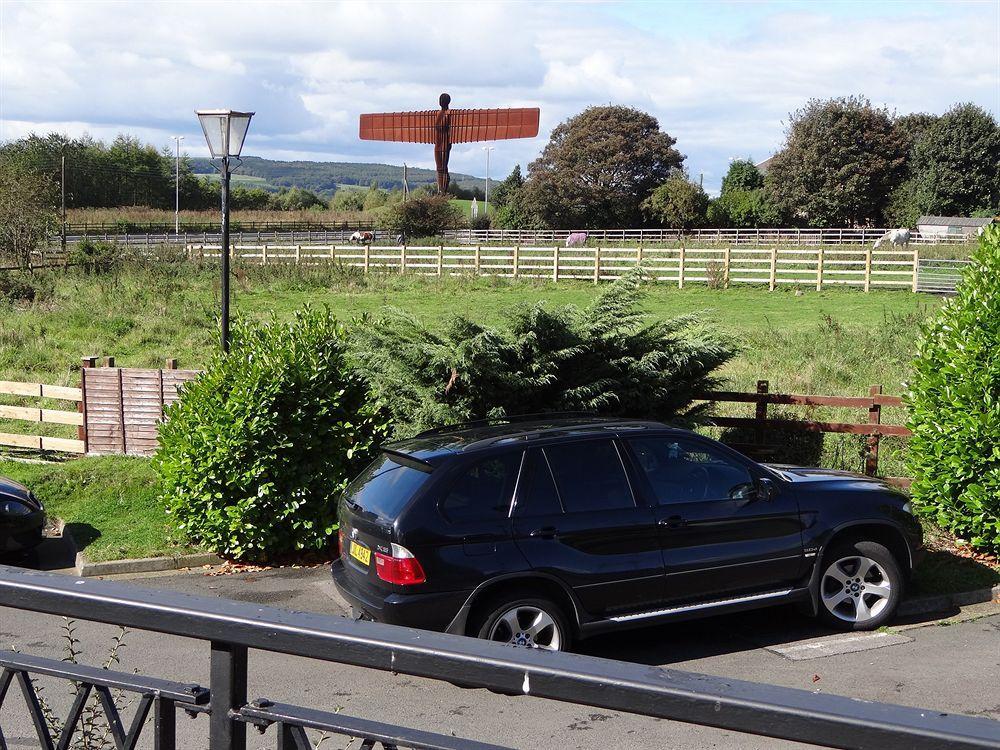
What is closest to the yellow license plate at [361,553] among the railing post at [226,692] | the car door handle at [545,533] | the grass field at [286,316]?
the car door handle at [545,533]

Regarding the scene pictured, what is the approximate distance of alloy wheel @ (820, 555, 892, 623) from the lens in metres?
8.89

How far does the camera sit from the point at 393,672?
6.63 ft

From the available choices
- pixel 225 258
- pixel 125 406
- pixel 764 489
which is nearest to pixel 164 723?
pixel 764 489

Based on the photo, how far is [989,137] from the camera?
6419cm

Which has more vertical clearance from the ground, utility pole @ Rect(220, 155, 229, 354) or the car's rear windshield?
utility pole @ Rect(220, 155, 229, 354)

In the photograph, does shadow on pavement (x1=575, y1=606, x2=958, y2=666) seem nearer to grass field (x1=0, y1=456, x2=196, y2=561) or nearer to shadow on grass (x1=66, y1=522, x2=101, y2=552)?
grass field (x1=0, y1=456, x2=196, y2=561)

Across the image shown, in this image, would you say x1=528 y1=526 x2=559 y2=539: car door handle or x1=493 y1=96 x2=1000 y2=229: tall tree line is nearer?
x1=528 y1=526 x2=559 y2=539: car door handle

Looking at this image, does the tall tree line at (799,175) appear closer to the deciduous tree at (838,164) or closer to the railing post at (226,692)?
the deciduous tree at (838,164)

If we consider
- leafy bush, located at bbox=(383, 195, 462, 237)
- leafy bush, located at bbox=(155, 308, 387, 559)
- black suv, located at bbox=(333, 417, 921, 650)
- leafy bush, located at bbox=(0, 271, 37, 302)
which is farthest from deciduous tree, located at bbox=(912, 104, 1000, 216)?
black suv, located at bbox=(333, 417, 921, 650)

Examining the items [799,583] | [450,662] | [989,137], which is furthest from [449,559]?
[989,137]

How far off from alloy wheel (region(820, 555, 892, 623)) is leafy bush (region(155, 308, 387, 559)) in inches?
208

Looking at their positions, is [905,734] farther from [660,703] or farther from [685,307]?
[685,307]

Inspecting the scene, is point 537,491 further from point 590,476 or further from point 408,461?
point 408,461

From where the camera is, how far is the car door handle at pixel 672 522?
323 inches
